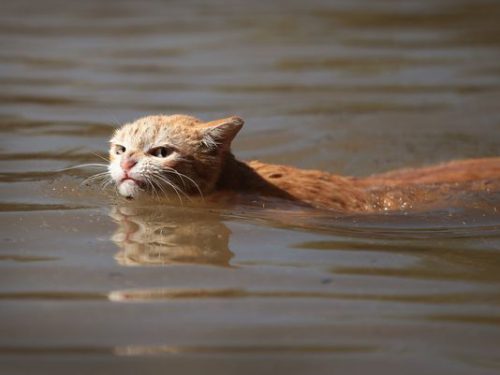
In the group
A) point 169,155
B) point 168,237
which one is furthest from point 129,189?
point 168,237

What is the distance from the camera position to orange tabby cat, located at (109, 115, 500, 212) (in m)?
6.15

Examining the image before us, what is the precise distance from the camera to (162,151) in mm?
6250

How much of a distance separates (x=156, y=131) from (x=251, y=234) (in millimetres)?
1011

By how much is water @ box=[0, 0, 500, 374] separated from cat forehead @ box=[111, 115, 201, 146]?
0.41 metres

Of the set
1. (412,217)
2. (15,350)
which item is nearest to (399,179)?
(412,217)

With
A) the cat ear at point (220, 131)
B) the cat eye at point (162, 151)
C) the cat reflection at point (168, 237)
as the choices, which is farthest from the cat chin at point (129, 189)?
the cat ear at point (220, 131)

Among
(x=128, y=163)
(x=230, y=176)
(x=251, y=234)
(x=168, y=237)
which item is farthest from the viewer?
(x=230, y=176)

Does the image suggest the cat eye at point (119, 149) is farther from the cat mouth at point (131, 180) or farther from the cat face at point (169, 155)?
the cat mouth at point (131, 180)

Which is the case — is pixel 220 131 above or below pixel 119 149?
above

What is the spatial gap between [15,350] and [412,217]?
3156mm

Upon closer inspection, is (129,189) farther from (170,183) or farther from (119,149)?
(119,149)

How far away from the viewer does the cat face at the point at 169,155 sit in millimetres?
6070

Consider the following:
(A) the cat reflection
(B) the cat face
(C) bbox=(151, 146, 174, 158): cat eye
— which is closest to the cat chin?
(B) the cat face

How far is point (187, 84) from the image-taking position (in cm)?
1122
